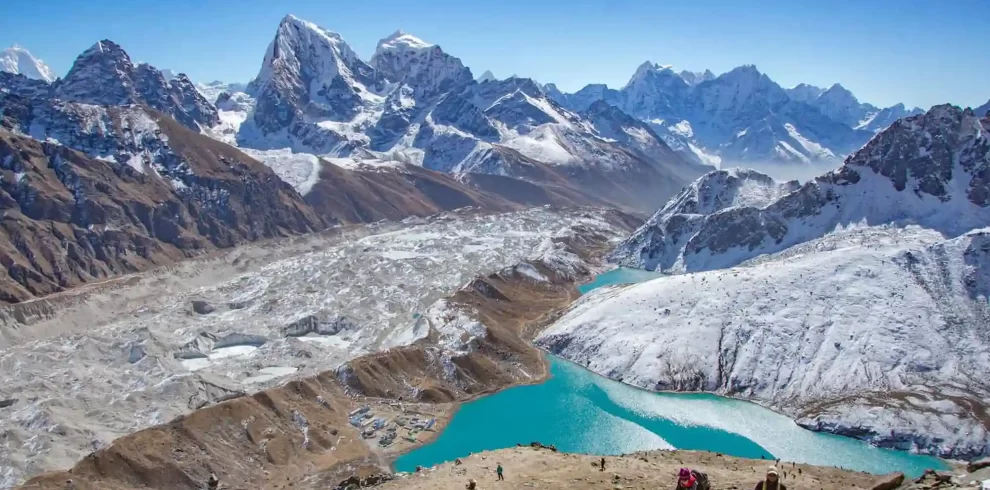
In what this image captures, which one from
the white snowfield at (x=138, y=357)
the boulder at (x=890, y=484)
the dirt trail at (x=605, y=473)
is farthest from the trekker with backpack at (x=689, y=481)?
the white snowfield at (x=138, y=357)

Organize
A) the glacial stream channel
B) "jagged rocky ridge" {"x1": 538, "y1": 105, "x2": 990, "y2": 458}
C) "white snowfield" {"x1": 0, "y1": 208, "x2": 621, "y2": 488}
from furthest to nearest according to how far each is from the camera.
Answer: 1. "jagged rocky ridge" {"x1": 538, "y1": 105, "x2": 990, "y2": 458}
2. the glacial stream channel
3. "white snowfield" {"x1": 0, "y1": 208, "x2": 621, "y2": 488}

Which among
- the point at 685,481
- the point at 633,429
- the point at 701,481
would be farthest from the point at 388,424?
the point at 685,481

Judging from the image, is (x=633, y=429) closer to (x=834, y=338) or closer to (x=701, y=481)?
(x=834, y=338)

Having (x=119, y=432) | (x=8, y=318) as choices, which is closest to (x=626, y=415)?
(x=119, y=432)

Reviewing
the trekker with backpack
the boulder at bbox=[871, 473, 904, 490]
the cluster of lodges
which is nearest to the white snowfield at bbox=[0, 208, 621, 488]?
the cluster of lodges

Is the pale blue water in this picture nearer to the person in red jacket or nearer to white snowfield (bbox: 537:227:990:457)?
white snowfield (bbox: 537:227:990:457)

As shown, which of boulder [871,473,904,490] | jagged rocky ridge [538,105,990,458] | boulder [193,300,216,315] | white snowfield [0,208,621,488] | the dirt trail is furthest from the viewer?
boulder [193,300,216,315]

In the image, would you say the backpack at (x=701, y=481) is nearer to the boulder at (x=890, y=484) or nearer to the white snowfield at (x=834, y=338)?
the boulder at (x=890, y=484)

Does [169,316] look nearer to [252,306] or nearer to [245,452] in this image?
[252,306]
